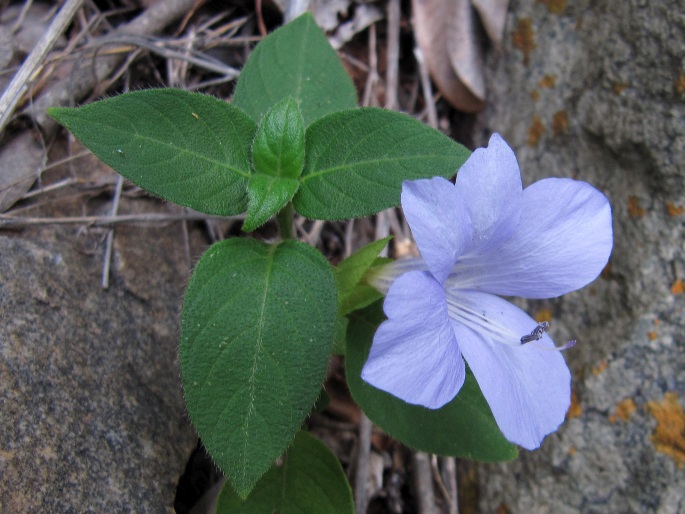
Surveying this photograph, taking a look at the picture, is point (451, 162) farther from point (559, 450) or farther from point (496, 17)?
point (496, 17)

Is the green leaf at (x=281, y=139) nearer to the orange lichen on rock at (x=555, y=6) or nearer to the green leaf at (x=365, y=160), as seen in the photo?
the green leaf at (x=365, y=160)

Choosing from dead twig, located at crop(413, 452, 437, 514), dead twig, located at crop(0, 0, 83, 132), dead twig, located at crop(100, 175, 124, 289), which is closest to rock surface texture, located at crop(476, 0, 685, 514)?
dead twig, located at crop(413, 452, 437, 514)

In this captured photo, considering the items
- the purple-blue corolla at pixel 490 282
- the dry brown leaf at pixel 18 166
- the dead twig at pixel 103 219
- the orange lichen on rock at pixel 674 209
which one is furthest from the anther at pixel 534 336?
the dry brown leaf at pixel 18 166

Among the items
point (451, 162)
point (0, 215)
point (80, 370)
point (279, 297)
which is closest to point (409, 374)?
point (279, 297)

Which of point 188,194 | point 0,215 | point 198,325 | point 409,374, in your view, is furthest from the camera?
point 0,215

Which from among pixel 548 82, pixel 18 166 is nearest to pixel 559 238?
pixel 548 82

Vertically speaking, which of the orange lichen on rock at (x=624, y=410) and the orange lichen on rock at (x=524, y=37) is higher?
the orange lichen on rock at (x=524, y=37)
